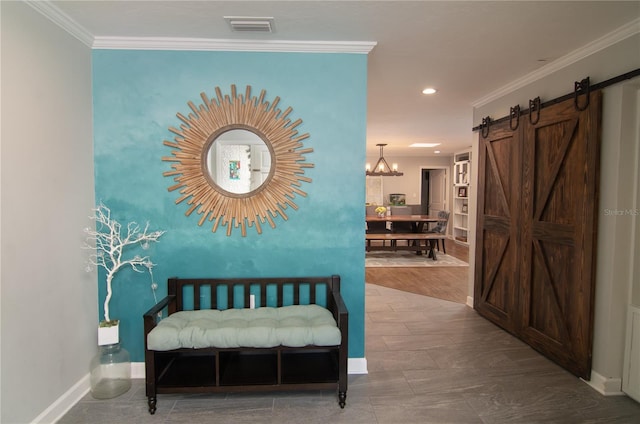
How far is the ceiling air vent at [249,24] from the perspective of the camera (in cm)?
227

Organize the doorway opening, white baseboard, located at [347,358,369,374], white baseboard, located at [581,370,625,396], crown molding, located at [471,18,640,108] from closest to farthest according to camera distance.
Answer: crown molding, located at [471,18,640,108], white baseboard, located at [581,370,625,396], white baseboard, located at [347,358,369,374], the doorway opening

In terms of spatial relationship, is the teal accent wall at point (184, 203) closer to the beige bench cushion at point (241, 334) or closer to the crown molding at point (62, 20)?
the crown molding at point (62, 20)

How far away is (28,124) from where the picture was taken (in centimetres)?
203

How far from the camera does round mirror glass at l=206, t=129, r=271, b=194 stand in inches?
107

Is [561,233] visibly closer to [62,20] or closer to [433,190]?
[62,20]

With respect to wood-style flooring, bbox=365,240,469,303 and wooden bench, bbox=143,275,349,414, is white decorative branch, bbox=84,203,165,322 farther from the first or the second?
wood-style flooring, bbox=365,240,469,303

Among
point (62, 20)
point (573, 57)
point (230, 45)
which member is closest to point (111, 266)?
point (62, 20)

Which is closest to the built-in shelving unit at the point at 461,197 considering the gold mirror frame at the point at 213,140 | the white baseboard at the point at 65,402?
the gold mirror frame at the point at 213,140

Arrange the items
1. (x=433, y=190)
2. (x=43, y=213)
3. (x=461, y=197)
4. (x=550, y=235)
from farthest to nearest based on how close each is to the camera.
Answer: (x=433, y=190) → (x=461, y=197) → (x=550, y=235) → (x=43, y=213)

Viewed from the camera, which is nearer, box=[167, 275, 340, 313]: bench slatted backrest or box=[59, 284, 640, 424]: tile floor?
box=[59, 284, 640, 424]: tile floor

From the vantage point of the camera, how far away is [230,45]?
2633 mm

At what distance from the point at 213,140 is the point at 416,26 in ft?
5.21

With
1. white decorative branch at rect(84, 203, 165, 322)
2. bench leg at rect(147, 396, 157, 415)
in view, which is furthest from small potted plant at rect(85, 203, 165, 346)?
Answer: bench leg at rect(147, 396, 157, 415)

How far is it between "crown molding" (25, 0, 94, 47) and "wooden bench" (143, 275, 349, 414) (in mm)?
1751
